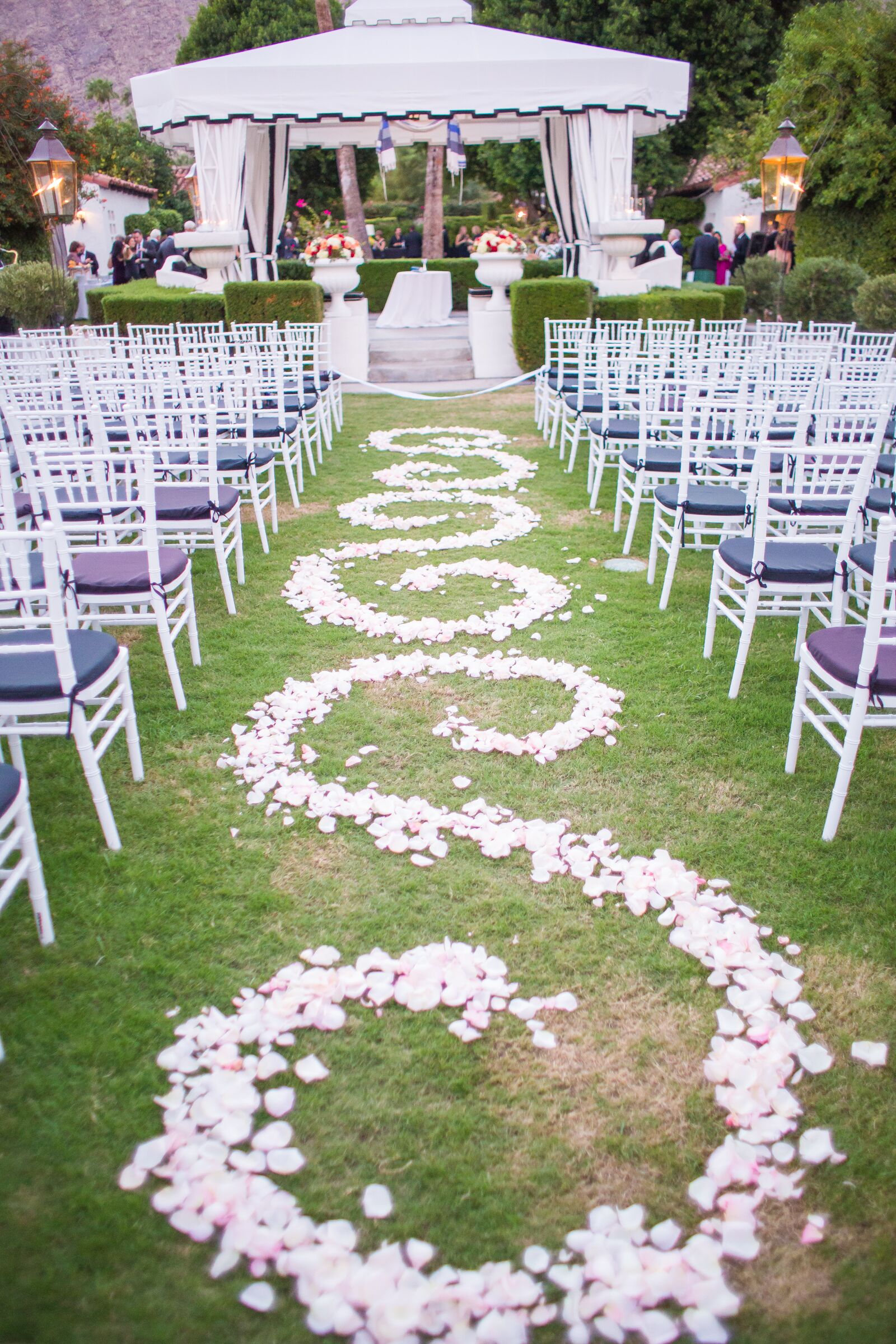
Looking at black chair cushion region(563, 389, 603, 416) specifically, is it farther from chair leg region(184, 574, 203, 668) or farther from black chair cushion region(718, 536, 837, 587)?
chair leg region(184, 574, 203, 668)

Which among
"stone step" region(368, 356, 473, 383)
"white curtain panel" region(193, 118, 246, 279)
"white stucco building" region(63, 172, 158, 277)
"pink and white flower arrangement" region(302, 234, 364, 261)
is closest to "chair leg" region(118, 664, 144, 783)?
"pink and white flower arrangement" region(302, 234, 364, 261)

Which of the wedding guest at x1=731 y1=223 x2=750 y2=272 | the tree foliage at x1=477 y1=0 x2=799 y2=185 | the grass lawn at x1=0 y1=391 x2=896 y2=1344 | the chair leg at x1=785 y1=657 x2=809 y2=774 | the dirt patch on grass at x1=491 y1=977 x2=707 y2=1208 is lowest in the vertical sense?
the dirt patch on grass at x1=491 y1=977 x2=707 y2=1208

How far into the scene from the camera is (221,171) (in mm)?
12477

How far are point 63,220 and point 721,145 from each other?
14524 mm

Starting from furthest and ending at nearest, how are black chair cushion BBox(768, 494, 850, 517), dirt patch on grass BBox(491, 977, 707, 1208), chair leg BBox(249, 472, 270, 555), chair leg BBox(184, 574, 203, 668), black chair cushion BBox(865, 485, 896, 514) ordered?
chair leg BBox(249, 472, 270, 555)
black chair cushion BBox(865, 485, 896, 514)
black chair cushion BBox(768, 494, 850, 517)
chair leg BBox(184, 574, 203, 668)
dirt patch on grass BBox(491, 977, 707, 1208)

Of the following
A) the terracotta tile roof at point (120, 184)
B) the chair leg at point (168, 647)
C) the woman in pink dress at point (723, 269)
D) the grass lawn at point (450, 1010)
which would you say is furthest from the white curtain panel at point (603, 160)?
the terracotta tile roof at point (120, 184)

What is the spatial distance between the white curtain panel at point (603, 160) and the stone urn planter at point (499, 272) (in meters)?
1.16

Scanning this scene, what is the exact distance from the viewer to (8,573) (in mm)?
3744

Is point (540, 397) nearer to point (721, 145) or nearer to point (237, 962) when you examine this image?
point (237, 962)

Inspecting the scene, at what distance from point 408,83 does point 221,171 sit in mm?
2771

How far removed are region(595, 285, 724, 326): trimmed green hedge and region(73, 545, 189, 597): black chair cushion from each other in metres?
9.02

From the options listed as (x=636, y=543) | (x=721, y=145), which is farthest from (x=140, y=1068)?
(x=721, y=145)

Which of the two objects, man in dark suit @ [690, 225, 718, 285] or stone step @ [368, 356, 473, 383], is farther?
man in dark suit @ [690, 225, 718, 285]

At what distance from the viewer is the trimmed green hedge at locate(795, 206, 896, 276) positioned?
17203mm
